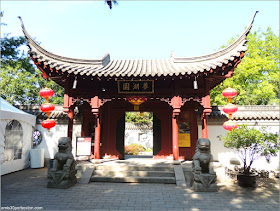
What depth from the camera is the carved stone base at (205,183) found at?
5578mm

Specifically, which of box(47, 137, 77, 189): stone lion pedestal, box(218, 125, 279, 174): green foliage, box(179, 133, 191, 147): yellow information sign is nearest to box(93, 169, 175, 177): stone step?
box(47, 137, 77, 189): stone lion pedestal

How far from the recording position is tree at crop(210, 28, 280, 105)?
46.8 ft

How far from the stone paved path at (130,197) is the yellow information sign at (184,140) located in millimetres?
3263

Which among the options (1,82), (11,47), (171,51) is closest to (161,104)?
(171,51)

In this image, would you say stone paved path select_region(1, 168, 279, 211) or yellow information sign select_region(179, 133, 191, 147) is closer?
stone paved path select_region(1, 168, 279, 211)

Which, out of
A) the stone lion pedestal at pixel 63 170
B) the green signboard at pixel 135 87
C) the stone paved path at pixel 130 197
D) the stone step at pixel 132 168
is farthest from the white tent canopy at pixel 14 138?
the green signboard at pixel 135 87

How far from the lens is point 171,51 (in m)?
10.3

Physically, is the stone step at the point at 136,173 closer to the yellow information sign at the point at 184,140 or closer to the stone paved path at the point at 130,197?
the stone paved path at the point at 130,197

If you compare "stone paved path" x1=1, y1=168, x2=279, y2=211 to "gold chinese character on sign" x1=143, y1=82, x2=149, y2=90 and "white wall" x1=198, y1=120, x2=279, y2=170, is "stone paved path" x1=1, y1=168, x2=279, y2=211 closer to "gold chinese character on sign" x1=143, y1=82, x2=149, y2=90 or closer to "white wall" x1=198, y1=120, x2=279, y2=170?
"white wall" x1=198, y1=120, x2=279, y2=170

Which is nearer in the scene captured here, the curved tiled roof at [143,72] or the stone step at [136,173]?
the stone step at [136,173]

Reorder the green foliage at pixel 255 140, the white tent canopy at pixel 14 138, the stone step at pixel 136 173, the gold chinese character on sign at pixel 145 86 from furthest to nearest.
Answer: the gold chinese character on sign at pixel 145 86 → the white tent canopy at pixel 14 138 → the stone step at pixel 136 173 → the green foliage at pixel 255 140

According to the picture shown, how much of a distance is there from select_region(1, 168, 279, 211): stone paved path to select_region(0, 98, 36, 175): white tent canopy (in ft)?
5.56

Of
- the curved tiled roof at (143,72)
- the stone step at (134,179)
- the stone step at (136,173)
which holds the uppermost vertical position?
the curved tiled roof at (143,72)

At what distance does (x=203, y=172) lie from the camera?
5.98 meters
